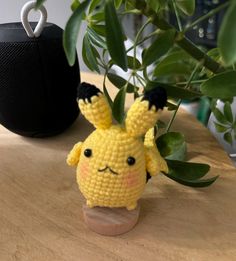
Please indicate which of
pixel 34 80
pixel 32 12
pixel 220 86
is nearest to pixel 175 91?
pixel 220 86

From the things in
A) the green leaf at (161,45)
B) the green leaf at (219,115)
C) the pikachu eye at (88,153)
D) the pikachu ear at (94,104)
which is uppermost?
the green leaf at (161,45)

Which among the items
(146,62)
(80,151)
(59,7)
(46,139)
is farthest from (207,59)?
(59,7)

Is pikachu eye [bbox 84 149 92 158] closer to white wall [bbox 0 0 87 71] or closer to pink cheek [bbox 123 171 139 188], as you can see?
pink cheek [bbox 123 171 139 188]

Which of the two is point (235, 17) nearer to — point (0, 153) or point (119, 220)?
point (119, 220)

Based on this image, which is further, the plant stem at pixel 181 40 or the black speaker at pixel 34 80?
the black speaker at pixel 34 80

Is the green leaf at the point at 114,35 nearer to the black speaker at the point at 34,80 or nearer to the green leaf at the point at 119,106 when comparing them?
the green leaf at the point at 119,106

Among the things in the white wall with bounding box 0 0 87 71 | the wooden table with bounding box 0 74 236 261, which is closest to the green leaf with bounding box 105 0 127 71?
the wooden table with bounding box 0 74 236 261

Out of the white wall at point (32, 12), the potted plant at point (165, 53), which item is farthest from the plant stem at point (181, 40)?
the white wall at point (32, 12)
